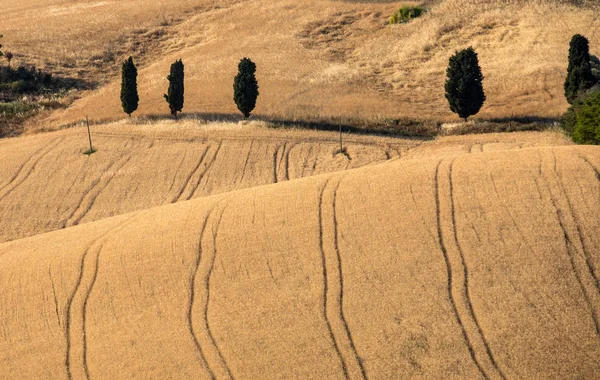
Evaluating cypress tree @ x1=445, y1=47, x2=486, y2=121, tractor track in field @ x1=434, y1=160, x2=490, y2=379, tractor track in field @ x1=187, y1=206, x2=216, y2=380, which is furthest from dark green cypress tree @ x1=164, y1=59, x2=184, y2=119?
tractor track in field @ x1=434, y1=160, x2=490, y2=379

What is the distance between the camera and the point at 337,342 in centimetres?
2297

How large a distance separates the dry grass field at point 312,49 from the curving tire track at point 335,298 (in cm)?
2721

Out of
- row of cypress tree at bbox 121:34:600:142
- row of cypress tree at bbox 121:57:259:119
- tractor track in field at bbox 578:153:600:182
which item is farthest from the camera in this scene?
row of cypress tree at bbox 121:57:259:119

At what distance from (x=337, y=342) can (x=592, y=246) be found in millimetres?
8442

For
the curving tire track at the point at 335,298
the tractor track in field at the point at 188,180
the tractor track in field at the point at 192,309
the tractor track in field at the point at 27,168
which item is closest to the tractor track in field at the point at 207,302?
the tractor track in field at the point at 192,309

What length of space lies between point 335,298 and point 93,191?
868 inches

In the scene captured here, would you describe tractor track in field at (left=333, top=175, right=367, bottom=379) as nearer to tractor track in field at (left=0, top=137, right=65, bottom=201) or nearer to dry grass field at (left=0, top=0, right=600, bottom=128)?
tractor track in field at (left=0, top=137, right=65, bottom=201)

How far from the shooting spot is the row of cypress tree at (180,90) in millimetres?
53969

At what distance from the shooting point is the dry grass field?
190 feet

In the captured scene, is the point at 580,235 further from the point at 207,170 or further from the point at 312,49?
the point at 312,49

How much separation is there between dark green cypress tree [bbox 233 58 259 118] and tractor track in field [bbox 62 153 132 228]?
9.77 meters

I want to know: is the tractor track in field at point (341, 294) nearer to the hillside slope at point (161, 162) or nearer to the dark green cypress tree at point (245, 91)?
the hillside slope at point (161, 162)

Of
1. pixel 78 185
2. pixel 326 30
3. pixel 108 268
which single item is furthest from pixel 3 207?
pixel 326 30

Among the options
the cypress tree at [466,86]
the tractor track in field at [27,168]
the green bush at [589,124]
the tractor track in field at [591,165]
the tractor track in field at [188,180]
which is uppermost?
the tractor track in field at [591,165]
